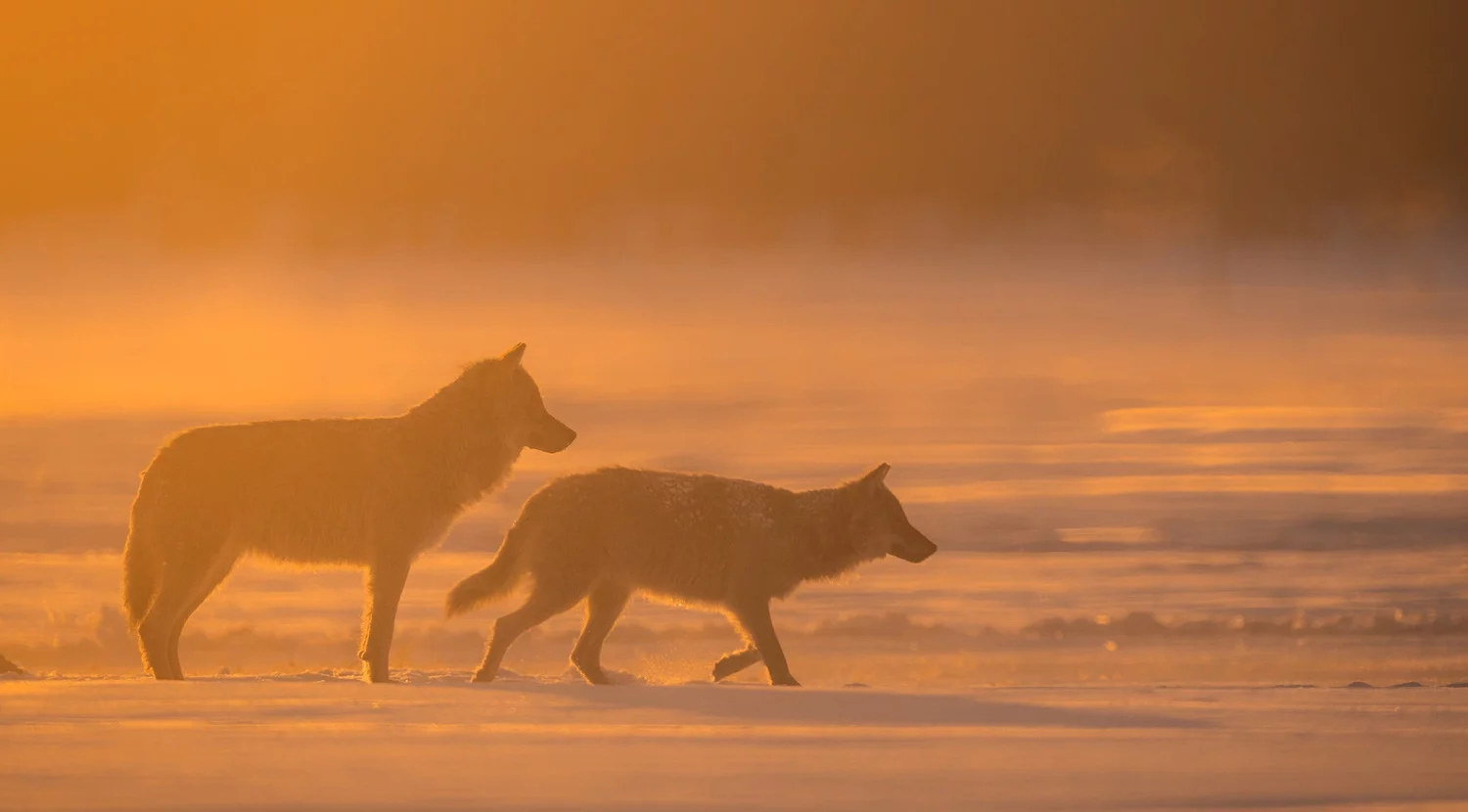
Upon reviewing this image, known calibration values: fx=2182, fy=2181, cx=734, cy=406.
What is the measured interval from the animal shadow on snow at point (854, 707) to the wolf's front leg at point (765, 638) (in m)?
1.37

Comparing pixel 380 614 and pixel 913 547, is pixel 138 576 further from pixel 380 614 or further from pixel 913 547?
pixel 913 547

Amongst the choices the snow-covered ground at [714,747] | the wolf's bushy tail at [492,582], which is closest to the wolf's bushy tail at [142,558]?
the snow-covered ground at [714,747]

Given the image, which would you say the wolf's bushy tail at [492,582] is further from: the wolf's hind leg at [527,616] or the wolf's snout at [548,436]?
the wolf's snout at [548,436]

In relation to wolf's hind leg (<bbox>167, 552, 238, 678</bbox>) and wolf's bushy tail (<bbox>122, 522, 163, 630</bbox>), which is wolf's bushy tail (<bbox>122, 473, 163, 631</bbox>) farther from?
wolf's hind leg (<bbox>167, 552, 238, 678</bbox>)

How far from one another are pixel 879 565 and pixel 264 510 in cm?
775

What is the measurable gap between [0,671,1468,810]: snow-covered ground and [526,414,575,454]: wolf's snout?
2212mm

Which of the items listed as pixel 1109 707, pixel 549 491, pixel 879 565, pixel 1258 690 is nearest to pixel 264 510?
pixel 549 491

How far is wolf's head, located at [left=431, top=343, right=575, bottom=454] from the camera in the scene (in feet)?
48.4

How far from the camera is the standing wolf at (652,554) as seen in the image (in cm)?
1443

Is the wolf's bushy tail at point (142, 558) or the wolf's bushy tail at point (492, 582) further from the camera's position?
the wolf's bushy tail at point (492, 582)

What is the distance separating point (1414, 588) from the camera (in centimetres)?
1866

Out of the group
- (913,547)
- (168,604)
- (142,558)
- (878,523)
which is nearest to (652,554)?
(878,523)

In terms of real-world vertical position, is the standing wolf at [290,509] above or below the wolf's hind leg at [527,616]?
above

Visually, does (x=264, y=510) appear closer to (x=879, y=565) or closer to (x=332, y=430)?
(x=332, y=430)
